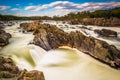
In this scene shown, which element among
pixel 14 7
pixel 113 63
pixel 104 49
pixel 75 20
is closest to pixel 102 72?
pixel 113 63

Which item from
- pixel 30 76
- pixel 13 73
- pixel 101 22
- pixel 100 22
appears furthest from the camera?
pixel 100 22

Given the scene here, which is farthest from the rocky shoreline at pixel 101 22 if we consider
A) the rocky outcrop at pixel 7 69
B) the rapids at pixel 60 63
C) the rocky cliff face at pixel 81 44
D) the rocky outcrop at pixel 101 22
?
the rocky outcrop at pixel 7 69

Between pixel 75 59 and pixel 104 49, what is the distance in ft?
2.52

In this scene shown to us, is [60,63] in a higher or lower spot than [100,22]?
lower

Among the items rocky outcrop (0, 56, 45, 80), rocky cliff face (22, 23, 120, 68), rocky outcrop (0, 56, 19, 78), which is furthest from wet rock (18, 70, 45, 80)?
rocky cliff face (22, 23, 120, 68)

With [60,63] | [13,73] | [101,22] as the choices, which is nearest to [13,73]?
[13,73]

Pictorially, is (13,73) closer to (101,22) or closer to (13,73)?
(13,73)

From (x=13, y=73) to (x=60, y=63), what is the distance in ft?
4.48

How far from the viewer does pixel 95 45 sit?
560 centimetres

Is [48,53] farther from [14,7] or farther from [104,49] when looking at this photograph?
[14,7]

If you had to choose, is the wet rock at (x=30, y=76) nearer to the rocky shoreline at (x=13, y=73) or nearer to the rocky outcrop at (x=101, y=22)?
the rocky shoreline at (x=13, y=73)

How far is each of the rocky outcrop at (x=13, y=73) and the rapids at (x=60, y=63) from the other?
1.17ft

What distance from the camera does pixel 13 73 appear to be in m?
3.98

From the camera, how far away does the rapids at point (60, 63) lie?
4410mm
